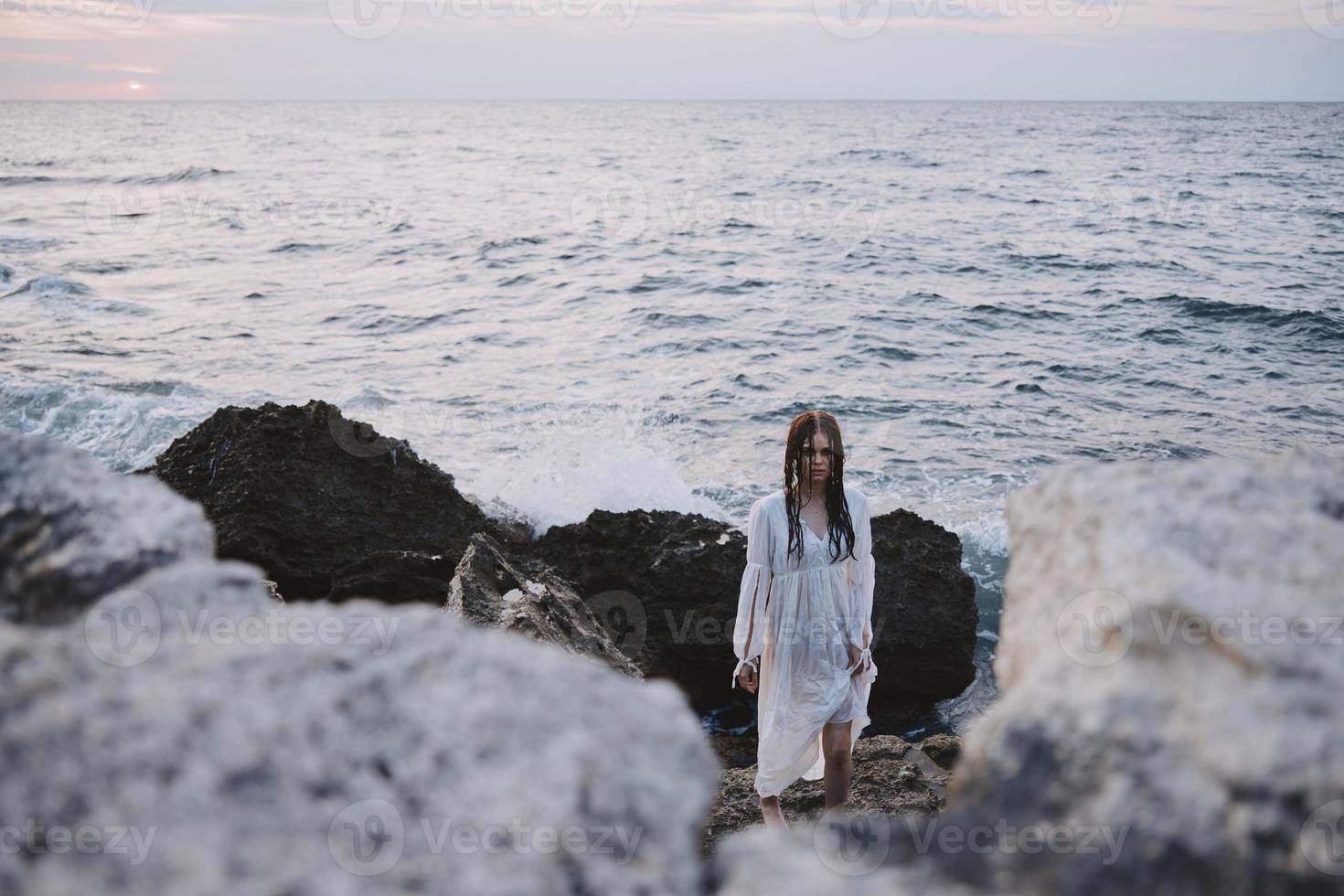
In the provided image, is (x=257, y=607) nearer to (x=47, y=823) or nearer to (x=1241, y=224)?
(x=47, y=823)

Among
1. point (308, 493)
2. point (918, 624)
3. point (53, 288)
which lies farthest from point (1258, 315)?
point (53, 288)

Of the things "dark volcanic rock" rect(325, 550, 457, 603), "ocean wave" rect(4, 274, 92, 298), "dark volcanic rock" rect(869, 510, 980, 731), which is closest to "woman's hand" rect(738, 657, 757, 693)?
"dark volcanic rock" rect(325, 550, 457, 603)

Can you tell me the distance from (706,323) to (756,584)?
14.1 meters

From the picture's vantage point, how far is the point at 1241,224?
2767 cm

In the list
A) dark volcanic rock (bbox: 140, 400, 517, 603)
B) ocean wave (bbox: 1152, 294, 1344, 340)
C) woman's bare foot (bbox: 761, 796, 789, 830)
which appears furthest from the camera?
ocean wave (bbox: 1152, 294, 1344, 340)

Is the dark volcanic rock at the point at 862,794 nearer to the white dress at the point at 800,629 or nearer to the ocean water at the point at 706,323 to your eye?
the white dress at the point at 800,629

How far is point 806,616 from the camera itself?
4.74 meters

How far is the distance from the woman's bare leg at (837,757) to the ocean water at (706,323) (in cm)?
242

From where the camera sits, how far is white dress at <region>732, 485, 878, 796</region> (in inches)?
183

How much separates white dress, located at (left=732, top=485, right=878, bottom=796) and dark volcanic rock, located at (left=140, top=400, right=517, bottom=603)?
239 centimetres

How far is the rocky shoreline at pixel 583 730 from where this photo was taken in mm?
1059

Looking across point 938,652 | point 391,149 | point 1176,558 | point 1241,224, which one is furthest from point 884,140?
point 1176,558

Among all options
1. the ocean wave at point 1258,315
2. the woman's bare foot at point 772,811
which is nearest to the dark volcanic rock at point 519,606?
the woman's bare foot at point 772,811

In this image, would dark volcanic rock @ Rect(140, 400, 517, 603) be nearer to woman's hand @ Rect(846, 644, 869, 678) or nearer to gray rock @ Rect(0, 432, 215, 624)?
woman's hand @ Rect(846, 644, 869, 678)
